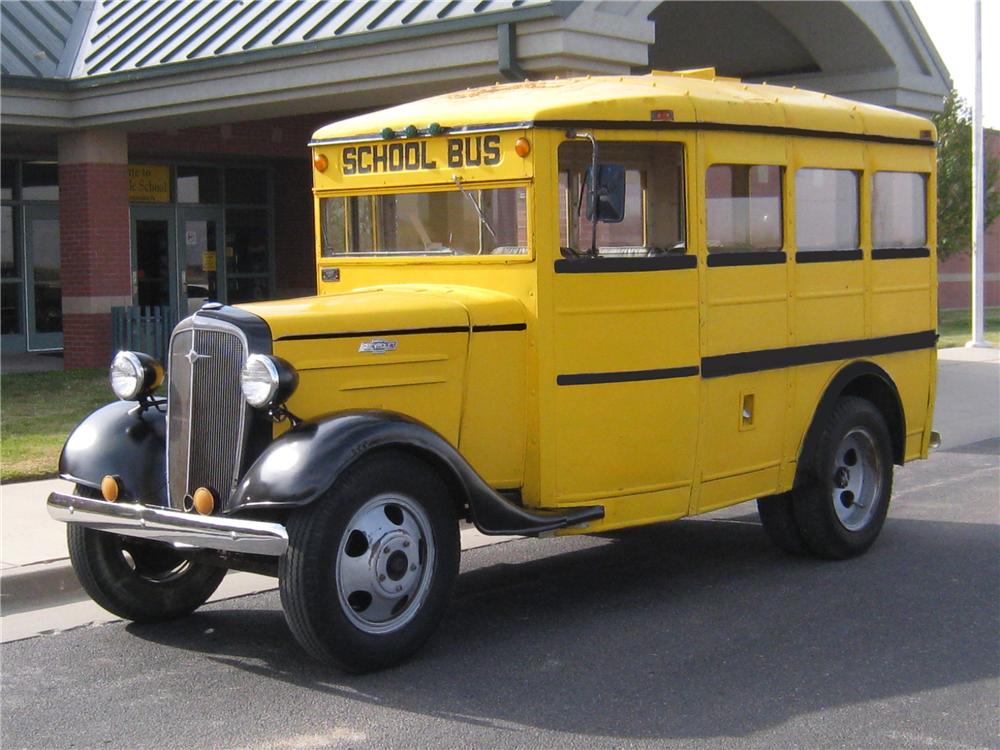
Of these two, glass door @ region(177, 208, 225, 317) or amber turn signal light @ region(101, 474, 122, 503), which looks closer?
amber turn signal light @ region(101, 474, 122, 503)

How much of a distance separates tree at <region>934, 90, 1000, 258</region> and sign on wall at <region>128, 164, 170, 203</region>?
15301 mm

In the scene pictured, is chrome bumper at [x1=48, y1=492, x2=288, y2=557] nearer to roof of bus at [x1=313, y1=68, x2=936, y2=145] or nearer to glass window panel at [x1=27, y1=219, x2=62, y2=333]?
roof of bus at [x1=313, y1=68, x2=936, y2=145]

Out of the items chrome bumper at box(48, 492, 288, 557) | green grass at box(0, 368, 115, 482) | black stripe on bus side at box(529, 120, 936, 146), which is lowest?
green grass at box(0, 368, 115, 482)

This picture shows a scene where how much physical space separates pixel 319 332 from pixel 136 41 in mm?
11522

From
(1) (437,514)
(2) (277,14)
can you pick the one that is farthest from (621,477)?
(2) (277,14)

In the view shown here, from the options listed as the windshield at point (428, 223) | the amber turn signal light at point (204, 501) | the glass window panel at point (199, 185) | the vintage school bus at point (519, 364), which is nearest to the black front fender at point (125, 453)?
the vintage school bus at point (519, 364)

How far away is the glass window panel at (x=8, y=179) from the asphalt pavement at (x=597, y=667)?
14.8 m

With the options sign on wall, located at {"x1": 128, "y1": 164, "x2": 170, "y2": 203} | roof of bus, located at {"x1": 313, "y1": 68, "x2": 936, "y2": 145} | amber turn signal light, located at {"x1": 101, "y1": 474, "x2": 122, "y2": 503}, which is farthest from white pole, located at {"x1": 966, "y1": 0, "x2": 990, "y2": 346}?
amber turn signal light, located at {"x1": 101, "y1": 474, "x2": 122, "y2": 503}

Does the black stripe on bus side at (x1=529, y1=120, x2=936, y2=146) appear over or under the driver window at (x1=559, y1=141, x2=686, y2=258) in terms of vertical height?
over

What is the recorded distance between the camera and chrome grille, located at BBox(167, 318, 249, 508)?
552 centimetres

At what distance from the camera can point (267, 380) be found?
207 inches

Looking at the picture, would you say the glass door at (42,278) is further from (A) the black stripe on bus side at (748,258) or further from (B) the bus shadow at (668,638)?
(A) the black stripe on bus side at (748,258)

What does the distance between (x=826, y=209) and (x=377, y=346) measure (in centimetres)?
303

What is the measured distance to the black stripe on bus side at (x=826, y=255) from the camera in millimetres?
7254
